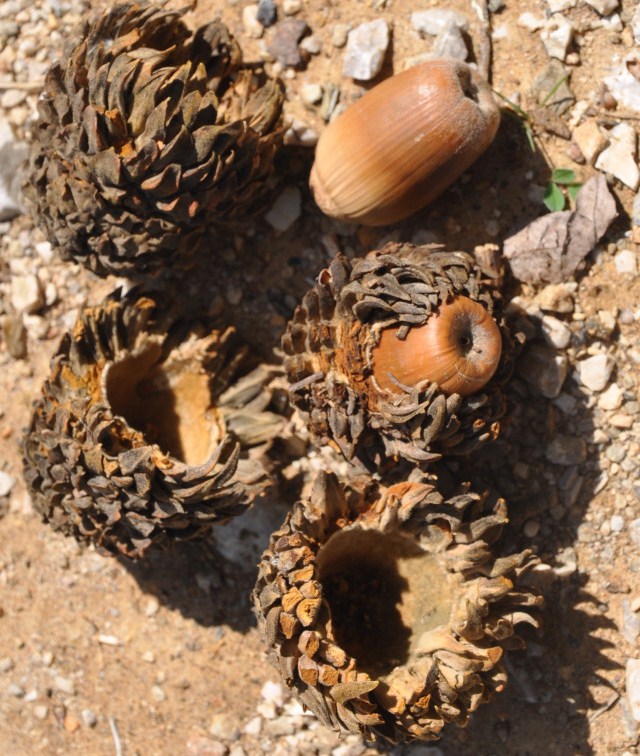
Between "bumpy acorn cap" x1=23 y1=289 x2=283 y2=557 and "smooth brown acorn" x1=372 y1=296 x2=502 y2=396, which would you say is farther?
"bumpy acorn cap" x1=23 y1=289 x2=283 y2=557

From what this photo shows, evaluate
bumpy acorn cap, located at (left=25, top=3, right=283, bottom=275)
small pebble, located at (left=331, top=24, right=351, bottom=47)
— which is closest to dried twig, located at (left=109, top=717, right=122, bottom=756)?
bumpy acorn cap, located at (left=25, top=3, right=283, bottom=275)

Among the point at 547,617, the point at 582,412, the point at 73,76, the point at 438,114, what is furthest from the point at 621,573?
the point at 73,76

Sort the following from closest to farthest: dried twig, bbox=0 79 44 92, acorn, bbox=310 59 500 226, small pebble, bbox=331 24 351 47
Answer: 1. acorn, bbox=310 59 500 226
2. small pebble, bbox=331 24 351 47
3. dried twig, bbox=0 79 44 92

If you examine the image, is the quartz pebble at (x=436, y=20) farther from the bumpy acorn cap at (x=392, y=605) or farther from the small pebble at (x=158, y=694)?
the small pebble at (x=158, y=694)

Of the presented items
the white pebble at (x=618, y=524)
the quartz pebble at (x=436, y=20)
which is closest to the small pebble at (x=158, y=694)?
the white pebble at (x=618, y=524)

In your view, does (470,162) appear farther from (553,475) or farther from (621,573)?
(621,573)

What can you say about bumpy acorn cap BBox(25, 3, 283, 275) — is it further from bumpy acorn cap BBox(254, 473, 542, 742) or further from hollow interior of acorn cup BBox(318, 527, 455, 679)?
hollow interior of acorn cup BBox(318, 527, 455, 679)
